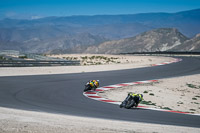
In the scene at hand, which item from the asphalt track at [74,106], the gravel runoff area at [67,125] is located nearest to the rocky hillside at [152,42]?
the asphalt track at [74,106]

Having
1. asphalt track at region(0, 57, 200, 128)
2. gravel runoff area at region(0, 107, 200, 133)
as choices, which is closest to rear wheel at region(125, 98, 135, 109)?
asphalt track at region(0, 57, 200, 128)

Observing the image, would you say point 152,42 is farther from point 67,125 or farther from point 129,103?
point 67,125

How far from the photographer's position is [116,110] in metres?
11.0

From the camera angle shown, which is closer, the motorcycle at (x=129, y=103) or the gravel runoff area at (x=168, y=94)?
the motorcycle at (x=129, y=103)

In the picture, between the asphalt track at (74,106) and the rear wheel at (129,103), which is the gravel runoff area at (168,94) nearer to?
the rear wheel at (129,103)

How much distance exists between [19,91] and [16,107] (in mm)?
3927

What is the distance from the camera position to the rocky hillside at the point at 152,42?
13700cm

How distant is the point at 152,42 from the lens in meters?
146

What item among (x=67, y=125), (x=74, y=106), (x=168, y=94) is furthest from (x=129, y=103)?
(x=168, y=94)

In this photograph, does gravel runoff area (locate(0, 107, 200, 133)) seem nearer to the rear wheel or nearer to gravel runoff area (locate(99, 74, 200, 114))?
the rear wheel

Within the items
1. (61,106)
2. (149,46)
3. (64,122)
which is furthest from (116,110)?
(149,46)

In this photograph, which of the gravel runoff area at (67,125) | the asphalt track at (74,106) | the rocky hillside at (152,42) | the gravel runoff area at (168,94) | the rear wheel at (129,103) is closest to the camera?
the gravel runoff area at (67,125)

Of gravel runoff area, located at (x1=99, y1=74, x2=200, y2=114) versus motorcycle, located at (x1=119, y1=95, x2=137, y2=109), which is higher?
motorcycle, located at (x1=119, y1=95, x2=137, y2=109)

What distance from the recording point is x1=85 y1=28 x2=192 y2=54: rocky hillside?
137 meters
